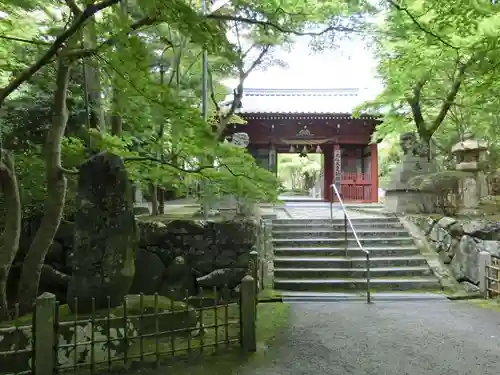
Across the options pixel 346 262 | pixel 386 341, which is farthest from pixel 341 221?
pixel 386 341

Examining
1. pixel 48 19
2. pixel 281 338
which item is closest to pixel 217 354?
pixel 281 338

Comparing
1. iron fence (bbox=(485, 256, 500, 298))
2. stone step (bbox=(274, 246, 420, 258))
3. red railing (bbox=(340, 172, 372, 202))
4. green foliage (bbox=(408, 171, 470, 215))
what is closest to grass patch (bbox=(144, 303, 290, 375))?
stone step (bbox=(274, 246, 420, 258))

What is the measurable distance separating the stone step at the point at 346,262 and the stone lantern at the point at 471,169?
2.00 metres

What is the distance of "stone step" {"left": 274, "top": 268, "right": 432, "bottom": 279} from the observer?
789 cm

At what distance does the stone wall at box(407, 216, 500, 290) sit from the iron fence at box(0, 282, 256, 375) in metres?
5.18

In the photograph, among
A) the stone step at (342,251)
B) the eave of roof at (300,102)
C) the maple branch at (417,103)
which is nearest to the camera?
the stone step at (342,251)

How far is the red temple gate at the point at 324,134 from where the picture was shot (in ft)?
52.3

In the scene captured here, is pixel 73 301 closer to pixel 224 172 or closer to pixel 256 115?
pixel 224 172

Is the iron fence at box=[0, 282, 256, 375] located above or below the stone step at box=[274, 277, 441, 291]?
above

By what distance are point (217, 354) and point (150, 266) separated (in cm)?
368

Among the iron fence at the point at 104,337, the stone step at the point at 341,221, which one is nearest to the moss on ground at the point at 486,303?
the stone step at the point at 341,221

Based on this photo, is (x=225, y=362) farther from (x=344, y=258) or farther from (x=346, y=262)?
(x=344, y=258)

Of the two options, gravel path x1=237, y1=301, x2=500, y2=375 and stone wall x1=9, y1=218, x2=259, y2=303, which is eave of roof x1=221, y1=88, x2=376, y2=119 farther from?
gravel path x1=237, y1=301, x2=500, y2=375

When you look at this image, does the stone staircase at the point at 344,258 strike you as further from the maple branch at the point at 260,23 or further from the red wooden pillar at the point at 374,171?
the red wooden pillar at the point at 374,171
